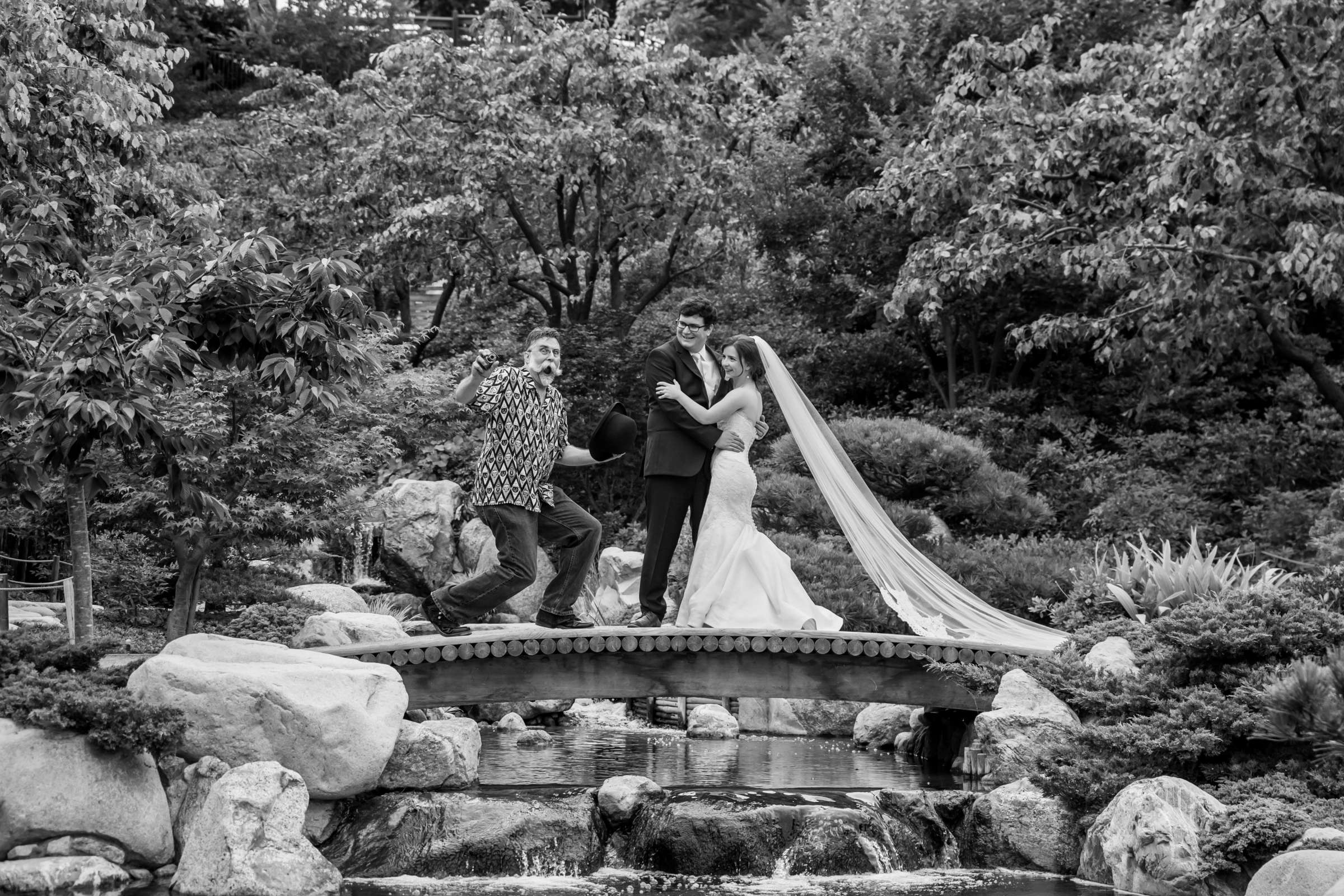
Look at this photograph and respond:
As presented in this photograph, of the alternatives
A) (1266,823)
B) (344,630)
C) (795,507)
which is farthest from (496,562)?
(1266,823)

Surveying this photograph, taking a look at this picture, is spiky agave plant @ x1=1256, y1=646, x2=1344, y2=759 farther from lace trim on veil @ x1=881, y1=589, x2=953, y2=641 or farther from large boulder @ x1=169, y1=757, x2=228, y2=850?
large boulder @ x1=169, y1=757, x2=228, y2=850

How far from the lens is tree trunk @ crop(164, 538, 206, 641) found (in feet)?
39.3

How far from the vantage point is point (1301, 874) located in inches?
226

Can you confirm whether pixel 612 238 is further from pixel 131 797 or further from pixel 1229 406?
pixel 131 797

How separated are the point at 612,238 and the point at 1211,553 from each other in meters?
10.3

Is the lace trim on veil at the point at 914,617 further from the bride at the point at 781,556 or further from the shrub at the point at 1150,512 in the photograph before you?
the shrub at the point at 1150,512

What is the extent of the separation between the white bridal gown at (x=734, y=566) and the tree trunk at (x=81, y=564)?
3.86 m

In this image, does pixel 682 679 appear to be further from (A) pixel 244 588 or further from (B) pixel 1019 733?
Result: (A) pixel 244 588

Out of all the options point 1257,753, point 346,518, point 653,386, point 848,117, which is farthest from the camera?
point 848,117

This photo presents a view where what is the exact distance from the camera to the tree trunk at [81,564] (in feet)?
29.4

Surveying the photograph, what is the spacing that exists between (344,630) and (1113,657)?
588cm

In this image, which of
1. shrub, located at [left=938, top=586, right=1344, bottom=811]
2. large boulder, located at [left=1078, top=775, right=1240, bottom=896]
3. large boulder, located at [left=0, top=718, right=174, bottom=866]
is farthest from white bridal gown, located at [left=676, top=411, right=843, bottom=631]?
large boulder, located at [left=0, top=718, right=174, bottom=866]

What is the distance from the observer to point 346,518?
12.7 meters

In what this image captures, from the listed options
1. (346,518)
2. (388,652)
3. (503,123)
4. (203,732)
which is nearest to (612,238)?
(503,123)
